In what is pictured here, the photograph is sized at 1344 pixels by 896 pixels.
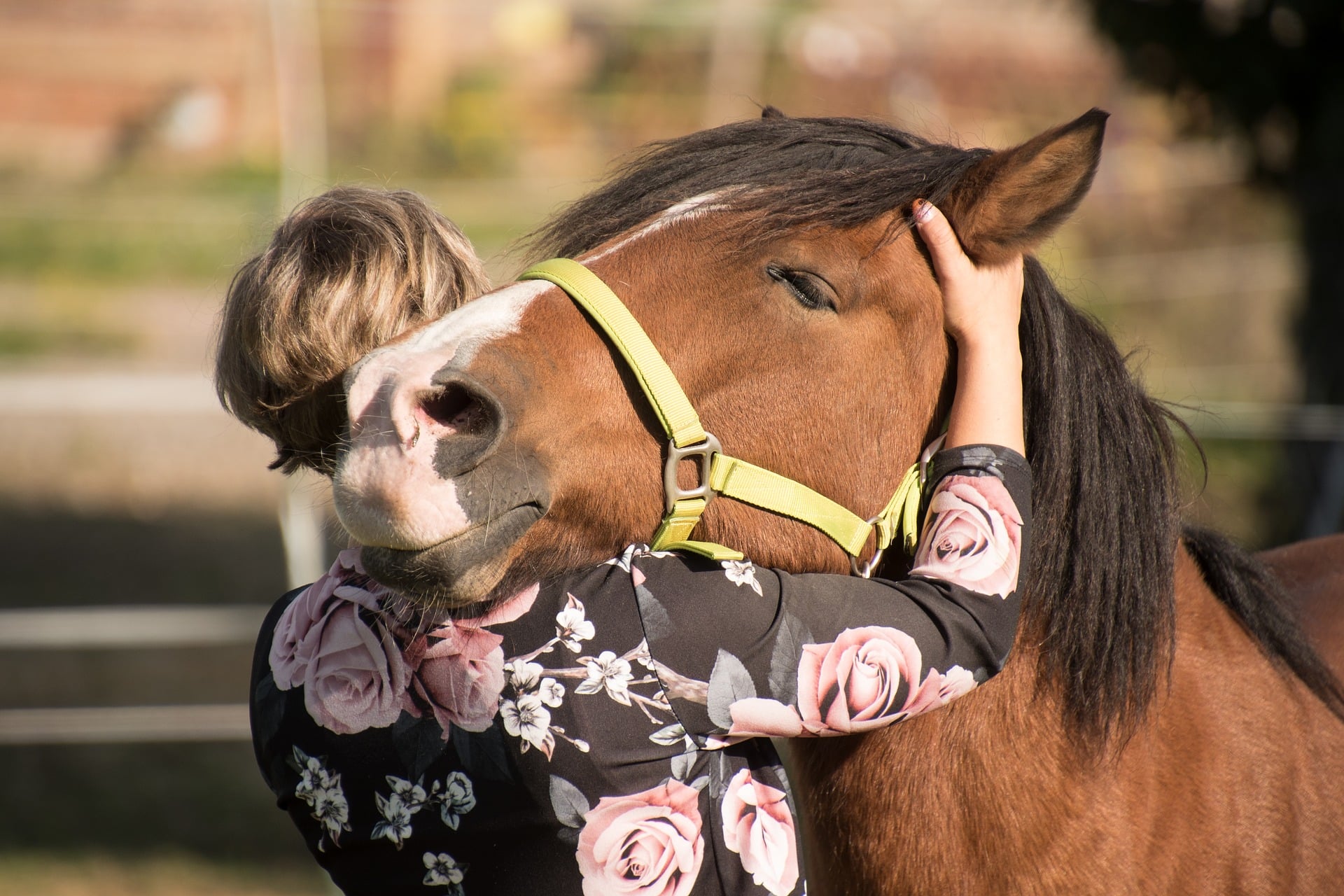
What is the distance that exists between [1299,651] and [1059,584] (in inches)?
20.0

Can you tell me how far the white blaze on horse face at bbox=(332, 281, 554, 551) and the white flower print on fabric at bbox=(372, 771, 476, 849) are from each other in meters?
0.30

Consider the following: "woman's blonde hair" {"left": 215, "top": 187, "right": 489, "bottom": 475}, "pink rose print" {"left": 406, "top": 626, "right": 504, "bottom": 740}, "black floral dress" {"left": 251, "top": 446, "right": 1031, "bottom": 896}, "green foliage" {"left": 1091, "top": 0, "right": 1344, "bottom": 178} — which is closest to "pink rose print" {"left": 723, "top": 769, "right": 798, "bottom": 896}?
"black floral dress" {"left": 251, "top": 446, "right": 1031, "bottom": 896}

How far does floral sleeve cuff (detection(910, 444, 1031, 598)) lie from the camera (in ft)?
4.06

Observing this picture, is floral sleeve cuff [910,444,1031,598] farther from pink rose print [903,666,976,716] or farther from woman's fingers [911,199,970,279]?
woman's fingers [911,199,970,279]

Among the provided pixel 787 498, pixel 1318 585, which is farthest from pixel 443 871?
pixel 1318 585

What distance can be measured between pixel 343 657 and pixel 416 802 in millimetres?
189

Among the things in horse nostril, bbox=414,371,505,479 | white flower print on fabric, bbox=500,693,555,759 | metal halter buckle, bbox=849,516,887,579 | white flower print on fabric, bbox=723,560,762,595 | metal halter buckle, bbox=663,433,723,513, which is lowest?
white flower print on fabric, bbox=500,693,555,759

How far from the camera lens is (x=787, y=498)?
1316 mm

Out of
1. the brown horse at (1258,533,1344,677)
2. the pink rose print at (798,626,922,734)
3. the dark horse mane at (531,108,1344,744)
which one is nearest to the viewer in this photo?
the pink rose print at (798,626,922,734)

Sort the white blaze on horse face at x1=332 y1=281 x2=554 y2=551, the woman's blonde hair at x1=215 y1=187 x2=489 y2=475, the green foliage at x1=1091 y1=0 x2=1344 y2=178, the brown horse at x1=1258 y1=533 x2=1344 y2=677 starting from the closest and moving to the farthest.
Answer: the white blaze on horse face at x1=332 y1=281 x2=554 y2=551
the woman's blonde hair at x1=215 y1=187 x2=489 y2=475
the brown horse at x1=1258 y1=533 x2=1344 y2=677
the green foliage at x1=1091 y1=0 x2=1344 y2=178

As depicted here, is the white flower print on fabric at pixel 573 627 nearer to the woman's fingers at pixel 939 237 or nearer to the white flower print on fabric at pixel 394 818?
the white flower print on fabric at pixel 394 818

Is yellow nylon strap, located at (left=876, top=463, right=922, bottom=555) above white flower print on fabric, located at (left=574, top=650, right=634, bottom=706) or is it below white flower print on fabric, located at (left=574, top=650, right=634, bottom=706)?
above

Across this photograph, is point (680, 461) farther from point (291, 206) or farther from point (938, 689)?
point (291, 206)

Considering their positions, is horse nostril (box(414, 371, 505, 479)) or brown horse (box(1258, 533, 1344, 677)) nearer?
horse nostril (box(414, 371, 505, 479))
